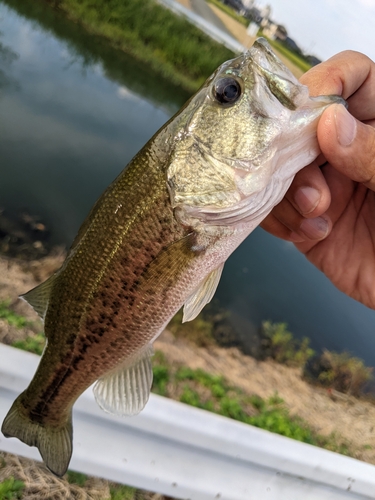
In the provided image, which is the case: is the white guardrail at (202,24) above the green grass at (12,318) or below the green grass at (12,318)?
above

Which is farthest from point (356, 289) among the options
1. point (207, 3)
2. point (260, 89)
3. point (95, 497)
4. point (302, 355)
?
point (207, 3)

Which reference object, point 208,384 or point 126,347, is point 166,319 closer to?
point 126,347

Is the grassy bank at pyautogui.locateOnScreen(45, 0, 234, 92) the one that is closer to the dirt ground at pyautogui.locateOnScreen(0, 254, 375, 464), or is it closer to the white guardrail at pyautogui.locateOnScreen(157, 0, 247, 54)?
the white guardrail at pyautogui.locateOnScreen(157, 0, 247, 54)

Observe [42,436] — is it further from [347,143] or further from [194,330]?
[194,330]

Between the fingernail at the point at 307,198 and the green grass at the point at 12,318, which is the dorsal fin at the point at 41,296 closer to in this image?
the fingernail at the point at 307,198

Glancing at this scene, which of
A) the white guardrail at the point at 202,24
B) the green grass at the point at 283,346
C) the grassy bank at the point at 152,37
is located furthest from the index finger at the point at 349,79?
the white guardrail at the point at 202,24

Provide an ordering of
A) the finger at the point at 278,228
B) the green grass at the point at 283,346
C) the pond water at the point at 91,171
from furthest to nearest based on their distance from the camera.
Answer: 1. the pond water at the point at 91,171
2. the green grass at the point at 283,346
3. the finger at the point at 278,228

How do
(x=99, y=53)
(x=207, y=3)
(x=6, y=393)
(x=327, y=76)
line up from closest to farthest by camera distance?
(x=327, y=76) < (x=6, y=393) < (x=99, y=53) < (x=207, y=3)
